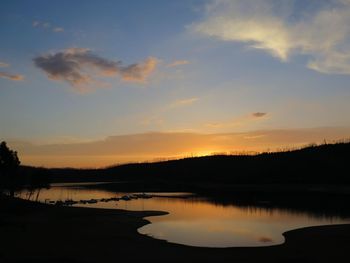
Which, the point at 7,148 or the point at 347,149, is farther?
the point at 347,149

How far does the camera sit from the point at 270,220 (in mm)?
51531

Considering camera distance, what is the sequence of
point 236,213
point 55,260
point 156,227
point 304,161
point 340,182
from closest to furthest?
point 55,260
point 156,227
point 236,213
point 340,182
point 304,161

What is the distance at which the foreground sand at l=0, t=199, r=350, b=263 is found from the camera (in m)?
27.7

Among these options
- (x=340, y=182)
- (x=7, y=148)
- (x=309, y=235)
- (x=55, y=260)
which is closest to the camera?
(x=55, y=260)

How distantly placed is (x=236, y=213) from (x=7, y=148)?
40.7m

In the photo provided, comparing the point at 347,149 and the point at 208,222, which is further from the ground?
the point at 347,149

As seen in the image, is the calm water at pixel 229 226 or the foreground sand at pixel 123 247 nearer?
the foreground sand at pixel 123 247

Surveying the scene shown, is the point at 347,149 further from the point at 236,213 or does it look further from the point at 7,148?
the point at 7,148

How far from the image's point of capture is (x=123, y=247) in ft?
105

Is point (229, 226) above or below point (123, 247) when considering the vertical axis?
below

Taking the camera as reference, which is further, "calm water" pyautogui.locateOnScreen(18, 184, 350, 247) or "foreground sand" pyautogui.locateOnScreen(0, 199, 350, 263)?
"calm water" pyautogui.locateOnScreen(18, 184, 350, 247)

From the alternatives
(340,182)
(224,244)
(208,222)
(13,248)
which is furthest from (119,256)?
(340,182)

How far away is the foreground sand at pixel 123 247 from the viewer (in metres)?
27.7

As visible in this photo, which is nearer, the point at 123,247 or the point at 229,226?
the point at 123,247
